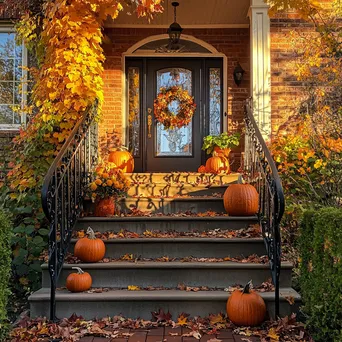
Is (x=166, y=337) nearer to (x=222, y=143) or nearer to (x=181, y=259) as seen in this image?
(x=181, y=259)

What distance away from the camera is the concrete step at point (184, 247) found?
160 inches

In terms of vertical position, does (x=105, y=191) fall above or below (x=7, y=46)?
below

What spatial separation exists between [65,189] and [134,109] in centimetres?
351

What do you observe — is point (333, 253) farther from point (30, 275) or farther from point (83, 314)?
point (30, 275)

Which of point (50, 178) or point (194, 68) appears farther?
point (194, 68)

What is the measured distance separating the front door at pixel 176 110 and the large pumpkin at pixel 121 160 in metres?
0.88

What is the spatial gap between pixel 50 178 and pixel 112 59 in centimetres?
424

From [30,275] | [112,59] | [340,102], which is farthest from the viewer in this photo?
[112,59]

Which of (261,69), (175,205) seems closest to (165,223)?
(175,205)

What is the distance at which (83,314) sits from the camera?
3.39m

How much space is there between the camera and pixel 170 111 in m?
7.39

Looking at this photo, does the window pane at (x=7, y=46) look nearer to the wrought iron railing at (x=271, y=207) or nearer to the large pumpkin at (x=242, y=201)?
the wrought iron railing at (x=271, y=207)

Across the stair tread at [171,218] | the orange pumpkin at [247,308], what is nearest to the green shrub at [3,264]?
the stair tread at [171,218]

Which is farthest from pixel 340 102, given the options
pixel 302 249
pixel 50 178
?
Answer: pixel 50 178
